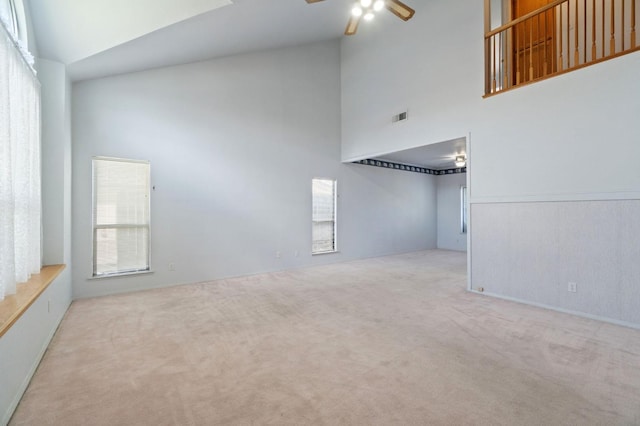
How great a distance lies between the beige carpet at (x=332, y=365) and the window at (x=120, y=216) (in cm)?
70

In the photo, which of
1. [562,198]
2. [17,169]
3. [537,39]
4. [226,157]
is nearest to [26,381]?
[17,169]

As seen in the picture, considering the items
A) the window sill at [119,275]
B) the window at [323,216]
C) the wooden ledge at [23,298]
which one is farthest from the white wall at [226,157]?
the wooden ledge at [23,298]

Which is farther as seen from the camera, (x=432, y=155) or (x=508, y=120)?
(x=432, y=155)

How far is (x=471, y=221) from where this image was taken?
4684 mm

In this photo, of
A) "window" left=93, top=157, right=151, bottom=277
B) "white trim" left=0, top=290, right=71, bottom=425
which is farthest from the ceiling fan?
"white trim" left=0, top=290, right=71, bottom=425

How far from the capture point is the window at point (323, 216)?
7.07 metres

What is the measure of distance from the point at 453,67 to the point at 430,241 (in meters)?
6.08

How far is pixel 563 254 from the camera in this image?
3750mm

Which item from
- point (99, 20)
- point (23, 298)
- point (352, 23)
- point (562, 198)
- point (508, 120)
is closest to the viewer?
point (23, 298)

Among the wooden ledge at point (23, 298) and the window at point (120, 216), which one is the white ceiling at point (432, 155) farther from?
the wooden ledge at point (23, 298)

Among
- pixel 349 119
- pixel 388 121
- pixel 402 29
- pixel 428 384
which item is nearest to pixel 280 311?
pixel 428 384

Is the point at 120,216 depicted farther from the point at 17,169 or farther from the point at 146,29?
the point at 146,29

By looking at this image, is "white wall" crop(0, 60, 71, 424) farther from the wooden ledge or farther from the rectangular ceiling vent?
the rectangular ceiling vent

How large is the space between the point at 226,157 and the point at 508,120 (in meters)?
4.71
